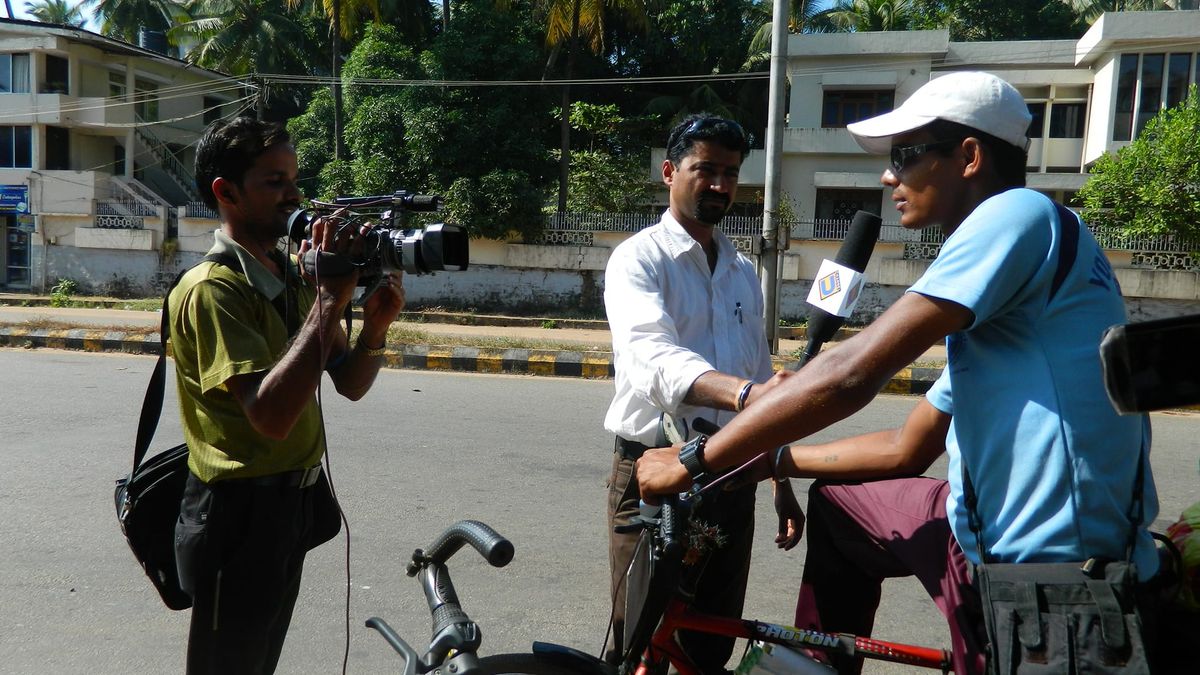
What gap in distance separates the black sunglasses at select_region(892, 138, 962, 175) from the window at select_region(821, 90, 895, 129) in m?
21.5

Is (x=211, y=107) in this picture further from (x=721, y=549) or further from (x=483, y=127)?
(x=721, y=549)

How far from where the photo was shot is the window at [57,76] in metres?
24.3

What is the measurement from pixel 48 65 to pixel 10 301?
25.2ft

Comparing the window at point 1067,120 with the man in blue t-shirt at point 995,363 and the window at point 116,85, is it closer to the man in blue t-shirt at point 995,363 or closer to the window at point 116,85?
the man in blue t-shirt at point 995,363

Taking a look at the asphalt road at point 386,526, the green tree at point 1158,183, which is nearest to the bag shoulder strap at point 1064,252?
the asphalt road at point 386,526

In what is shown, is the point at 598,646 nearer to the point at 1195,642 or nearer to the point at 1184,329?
the point at 1195,642

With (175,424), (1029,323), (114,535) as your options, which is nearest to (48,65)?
(175,424)

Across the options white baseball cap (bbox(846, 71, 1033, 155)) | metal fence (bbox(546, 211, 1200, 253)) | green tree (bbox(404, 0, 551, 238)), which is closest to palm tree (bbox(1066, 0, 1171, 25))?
metal fence (bbox(546, 211, 1200, 253))

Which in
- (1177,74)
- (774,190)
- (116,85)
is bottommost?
(774,190)

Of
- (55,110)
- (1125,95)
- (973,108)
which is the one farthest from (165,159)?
(973,108)

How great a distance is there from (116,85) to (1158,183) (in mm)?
25140

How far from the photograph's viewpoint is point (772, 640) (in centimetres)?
189

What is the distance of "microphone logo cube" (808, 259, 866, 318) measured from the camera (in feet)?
6.17

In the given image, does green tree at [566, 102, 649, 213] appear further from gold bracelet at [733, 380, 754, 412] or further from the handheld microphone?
gold bracelet at [733, 380, 754, 412]
